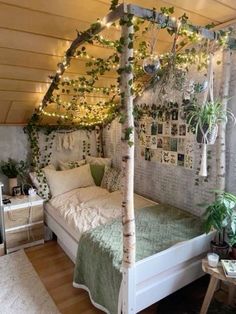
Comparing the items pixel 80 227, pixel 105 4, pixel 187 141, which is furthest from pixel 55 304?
pixel 105 4

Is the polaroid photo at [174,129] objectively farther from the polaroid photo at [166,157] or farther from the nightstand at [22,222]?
the nightstand at [22,222]

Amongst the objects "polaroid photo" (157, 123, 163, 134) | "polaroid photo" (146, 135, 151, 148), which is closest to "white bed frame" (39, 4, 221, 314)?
"polaroid photo" (157, 123, 163, 134)

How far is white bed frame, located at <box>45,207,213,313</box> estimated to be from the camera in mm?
1615

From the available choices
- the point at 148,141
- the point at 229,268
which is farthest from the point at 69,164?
the point at 229,268

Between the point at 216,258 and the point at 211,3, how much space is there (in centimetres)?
182

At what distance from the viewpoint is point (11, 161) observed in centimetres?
326

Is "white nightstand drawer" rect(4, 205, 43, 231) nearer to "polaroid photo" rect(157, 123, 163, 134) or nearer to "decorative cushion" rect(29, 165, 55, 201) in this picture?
"decorative cushion" rect(29, 165, 55, 201)

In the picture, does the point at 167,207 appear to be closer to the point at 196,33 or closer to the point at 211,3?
the point at 196,33

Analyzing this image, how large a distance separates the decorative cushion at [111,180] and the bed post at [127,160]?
1.73m

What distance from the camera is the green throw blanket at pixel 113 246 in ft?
5.77

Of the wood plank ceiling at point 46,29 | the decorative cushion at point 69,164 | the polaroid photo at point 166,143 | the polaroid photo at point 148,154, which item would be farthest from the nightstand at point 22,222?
the polaroid photo at point 166,143

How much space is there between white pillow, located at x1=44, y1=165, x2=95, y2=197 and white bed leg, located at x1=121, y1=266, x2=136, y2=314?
72.0 inches

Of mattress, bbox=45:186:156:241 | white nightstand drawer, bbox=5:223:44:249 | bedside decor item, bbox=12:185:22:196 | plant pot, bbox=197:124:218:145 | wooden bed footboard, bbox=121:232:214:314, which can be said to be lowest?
white nightstand drawer, bbox=5:223:44:249

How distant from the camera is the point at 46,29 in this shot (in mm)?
1722
